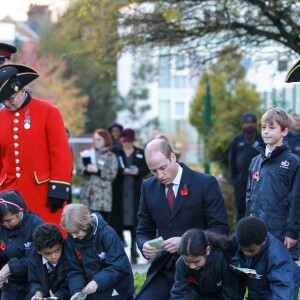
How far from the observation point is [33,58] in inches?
1512

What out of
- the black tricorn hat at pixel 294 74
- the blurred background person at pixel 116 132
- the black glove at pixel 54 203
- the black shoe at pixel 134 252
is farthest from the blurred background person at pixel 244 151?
the black tricorn hat at pixel 294 74

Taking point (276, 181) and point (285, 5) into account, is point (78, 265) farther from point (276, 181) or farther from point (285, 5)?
point (285, 5)

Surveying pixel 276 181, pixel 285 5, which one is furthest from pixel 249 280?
pixel 285 5

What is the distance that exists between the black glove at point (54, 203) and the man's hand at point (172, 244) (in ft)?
6.06

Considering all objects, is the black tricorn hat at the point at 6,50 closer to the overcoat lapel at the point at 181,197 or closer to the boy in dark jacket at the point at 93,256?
the boy in dark jacket at the point at 93,256

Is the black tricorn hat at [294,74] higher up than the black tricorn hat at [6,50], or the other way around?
the black tricorn hat at [6,50]

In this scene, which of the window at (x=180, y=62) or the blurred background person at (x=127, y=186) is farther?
the window at (x=180, y=62)

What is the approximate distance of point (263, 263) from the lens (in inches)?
248

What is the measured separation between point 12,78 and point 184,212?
2.19m

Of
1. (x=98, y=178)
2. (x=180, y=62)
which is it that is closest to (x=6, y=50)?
(x=98, y=178)

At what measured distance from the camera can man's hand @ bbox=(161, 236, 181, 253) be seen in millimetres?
6406

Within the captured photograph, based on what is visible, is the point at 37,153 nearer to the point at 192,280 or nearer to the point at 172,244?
the point at 172,244

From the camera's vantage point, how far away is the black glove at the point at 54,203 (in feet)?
26.2

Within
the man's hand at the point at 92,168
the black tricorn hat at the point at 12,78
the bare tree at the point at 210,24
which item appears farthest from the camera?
the man's hand at the point at 92,168
